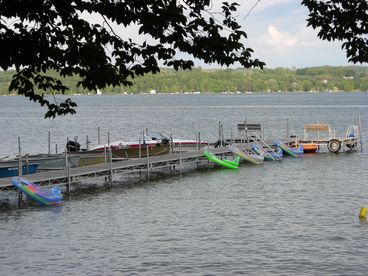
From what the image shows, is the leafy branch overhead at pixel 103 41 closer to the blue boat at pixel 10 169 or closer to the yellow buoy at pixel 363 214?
the yellow buoy at pixel 363 214

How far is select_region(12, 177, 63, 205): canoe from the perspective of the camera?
29578 millimetres

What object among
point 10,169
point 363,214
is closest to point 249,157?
point 10,169

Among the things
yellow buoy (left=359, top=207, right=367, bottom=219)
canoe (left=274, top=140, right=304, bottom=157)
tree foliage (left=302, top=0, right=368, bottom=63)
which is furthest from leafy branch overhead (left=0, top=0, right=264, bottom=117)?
canoe (left=274, top=140, right=304, bottom=157)

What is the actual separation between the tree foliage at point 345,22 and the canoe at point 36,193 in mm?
21316

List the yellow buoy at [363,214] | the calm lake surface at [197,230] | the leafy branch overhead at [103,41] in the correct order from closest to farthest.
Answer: the leafy branch overhead at [103,41], the calm lake surface at [197,230], the yellow buoy at [363,214]

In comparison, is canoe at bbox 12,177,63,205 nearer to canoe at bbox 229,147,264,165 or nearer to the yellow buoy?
the yellow buoy

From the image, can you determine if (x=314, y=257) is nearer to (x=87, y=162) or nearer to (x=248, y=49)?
(x=248, y=49)

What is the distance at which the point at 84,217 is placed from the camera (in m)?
27.5

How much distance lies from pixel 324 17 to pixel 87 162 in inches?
1208

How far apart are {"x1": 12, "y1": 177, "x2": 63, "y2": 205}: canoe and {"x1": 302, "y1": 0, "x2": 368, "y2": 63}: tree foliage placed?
2132cm

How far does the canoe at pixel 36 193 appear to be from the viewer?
2958 centimetres

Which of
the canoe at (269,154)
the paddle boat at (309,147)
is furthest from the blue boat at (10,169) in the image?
the paddle boat at (309,147)

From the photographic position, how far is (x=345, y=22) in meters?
10.4

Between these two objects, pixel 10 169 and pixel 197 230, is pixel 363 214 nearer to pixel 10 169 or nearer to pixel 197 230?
pixel 197 230
